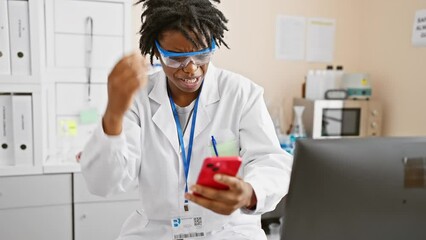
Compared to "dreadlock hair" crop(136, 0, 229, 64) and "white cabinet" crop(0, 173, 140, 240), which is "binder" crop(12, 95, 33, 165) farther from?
"dreadlock hair" crop(136, 0, 229, 64)

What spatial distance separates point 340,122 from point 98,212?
174 centimetres

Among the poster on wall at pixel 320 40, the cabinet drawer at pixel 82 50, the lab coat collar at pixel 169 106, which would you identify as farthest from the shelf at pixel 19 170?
the poster on wall at pixel 320 40

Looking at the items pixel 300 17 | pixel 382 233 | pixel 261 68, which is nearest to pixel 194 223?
pixel 382 233

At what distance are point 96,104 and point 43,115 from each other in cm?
46

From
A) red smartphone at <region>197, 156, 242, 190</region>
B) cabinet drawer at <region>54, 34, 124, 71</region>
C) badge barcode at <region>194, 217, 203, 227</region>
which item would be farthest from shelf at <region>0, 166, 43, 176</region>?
red smartphone at <region>197, 156, 242, 190</region>

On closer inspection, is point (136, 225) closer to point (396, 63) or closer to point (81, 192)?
point (81, 192)

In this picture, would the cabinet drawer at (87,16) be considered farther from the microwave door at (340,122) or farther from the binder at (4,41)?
the microwave door at (340,122)

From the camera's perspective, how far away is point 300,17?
3000 mm

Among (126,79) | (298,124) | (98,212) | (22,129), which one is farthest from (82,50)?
(126,79)

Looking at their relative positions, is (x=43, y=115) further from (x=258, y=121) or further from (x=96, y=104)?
(x=258, y=121)

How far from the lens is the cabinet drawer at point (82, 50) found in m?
2.45

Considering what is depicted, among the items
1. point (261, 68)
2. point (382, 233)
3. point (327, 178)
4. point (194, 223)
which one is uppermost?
point (261, 68)

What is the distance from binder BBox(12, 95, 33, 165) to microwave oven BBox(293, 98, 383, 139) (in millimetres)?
1819

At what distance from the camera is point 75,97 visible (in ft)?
8.32
